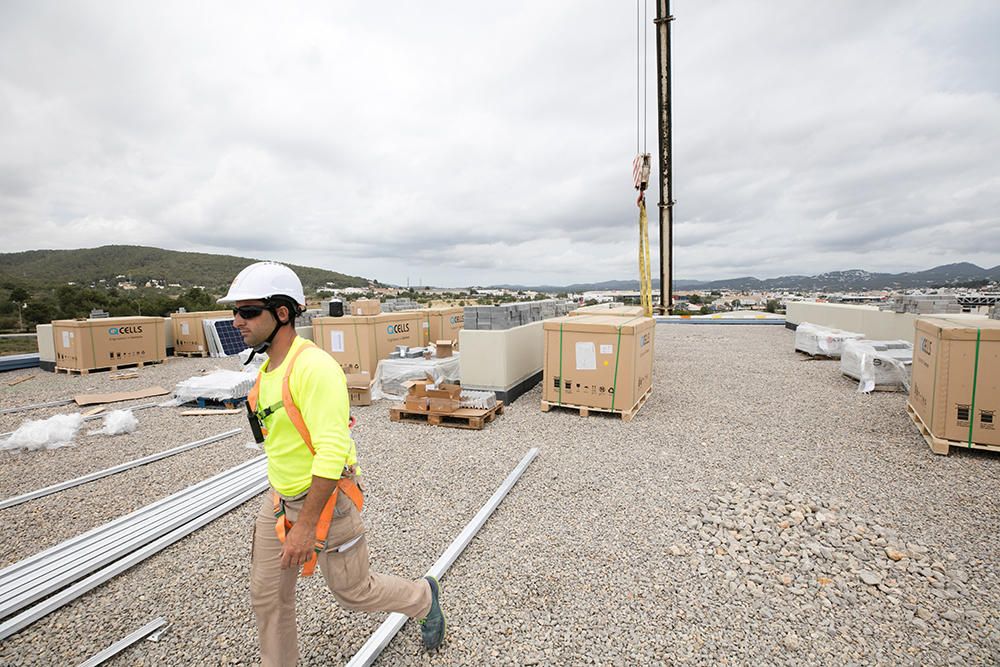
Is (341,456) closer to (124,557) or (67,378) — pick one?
(124,557)

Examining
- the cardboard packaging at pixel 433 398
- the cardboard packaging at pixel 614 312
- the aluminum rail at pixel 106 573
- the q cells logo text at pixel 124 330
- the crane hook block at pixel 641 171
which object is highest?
the crane hook block at pixel 641 171

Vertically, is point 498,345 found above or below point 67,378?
above

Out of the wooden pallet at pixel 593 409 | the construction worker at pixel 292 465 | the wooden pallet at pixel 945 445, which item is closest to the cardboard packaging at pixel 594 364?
the wooden pallet at pixel 593 409

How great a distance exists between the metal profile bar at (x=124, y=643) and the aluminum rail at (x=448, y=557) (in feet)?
2.27

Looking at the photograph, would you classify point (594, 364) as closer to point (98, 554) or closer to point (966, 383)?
point (966, 383)

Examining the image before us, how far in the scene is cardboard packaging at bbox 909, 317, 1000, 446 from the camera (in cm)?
499

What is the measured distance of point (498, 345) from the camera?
7762 mm

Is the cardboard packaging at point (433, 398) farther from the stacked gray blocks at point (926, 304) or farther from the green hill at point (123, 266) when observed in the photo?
the green hill at point (123, 266)

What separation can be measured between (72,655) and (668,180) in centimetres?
2190

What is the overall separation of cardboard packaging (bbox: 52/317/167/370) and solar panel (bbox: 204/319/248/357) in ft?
5.76

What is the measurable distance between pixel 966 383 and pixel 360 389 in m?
7.96

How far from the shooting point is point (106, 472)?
16.4 ft

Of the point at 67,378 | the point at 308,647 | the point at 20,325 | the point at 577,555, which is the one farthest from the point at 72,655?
the point at 20,325

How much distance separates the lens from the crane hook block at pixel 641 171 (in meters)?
14.4
